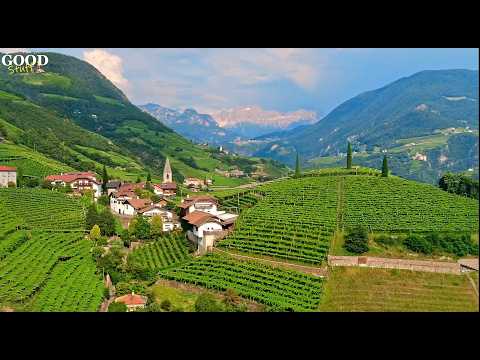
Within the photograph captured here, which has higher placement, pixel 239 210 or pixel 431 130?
pixel 431 130

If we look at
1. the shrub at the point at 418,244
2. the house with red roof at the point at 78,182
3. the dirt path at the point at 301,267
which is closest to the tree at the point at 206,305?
the dirt path at the point at 301,267

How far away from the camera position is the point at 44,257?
15383 mm

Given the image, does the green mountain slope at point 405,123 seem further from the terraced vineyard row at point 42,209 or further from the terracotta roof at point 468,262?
the terracotta roof at point 468,262

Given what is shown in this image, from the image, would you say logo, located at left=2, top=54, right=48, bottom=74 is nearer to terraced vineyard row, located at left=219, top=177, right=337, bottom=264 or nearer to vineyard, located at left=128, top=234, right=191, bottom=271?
vineyard, located at left=128, top=234, right=191, bottom=271

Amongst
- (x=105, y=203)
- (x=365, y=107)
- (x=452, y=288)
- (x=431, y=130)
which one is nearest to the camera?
(x=452, y=288)

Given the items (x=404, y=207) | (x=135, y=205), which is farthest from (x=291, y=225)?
(x=135, y=205)

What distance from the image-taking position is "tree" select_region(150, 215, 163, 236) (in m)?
20.6

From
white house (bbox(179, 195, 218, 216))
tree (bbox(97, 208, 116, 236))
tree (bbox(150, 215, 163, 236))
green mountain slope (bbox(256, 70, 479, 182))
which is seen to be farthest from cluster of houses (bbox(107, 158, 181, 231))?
green mountain slope (bbox(256, 70, 479, 182))

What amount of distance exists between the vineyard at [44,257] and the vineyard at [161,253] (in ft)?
6.14

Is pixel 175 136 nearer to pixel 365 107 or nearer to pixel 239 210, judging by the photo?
pixel 239 210

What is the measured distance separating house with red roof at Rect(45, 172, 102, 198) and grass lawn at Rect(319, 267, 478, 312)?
16982mm

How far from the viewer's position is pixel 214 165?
196 ft
